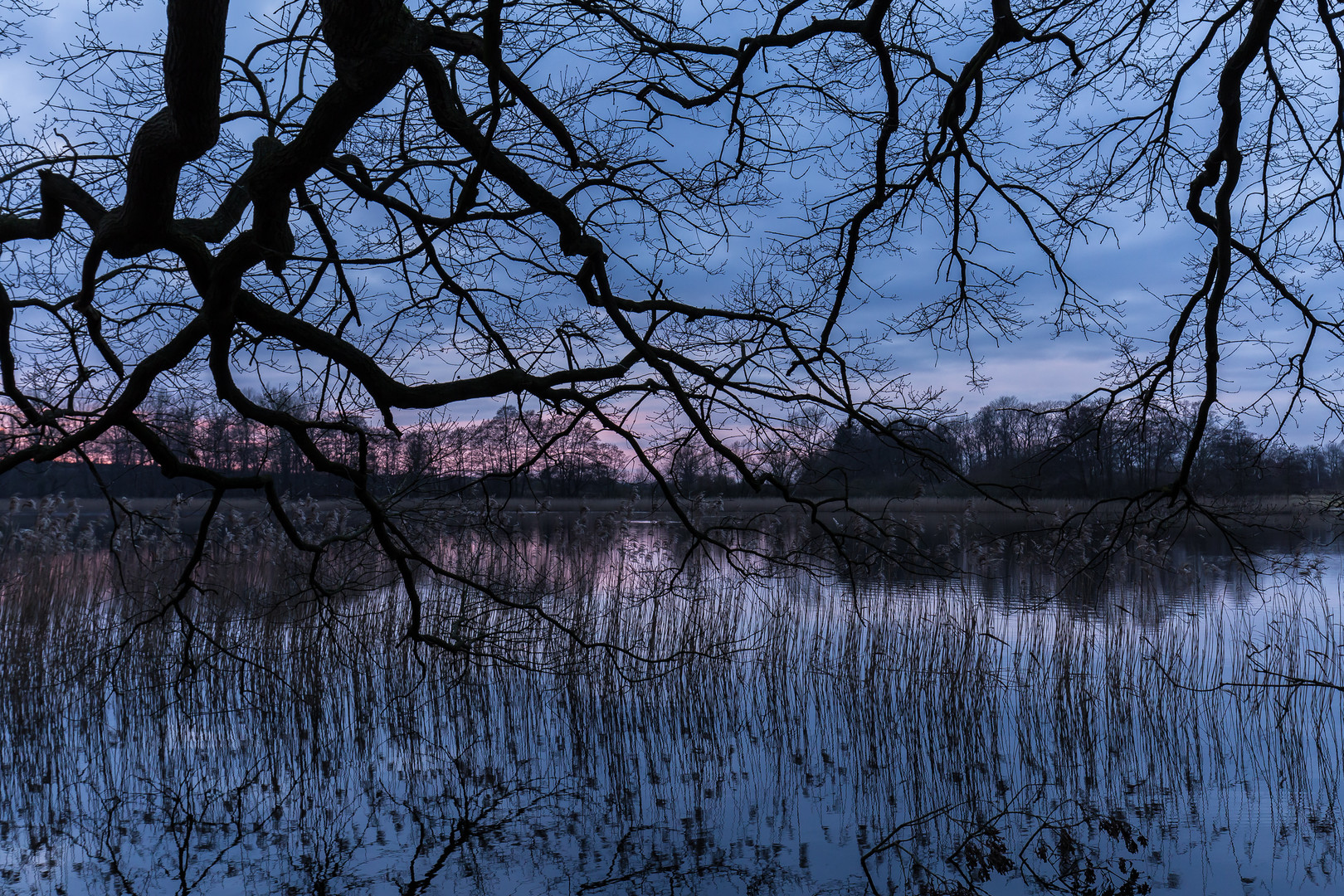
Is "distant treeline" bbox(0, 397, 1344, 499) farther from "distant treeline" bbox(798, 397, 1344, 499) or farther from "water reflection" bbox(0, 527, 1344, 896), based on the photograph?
"water reflection" bbox(0, 527, 1344, 896)

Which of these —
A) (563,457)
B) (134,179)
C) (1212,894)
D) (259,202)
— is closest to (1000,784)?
(1212,894)

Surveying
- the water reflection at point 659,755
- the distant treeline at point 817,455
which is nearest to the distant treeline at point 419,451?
the distant treeline at point 817,455

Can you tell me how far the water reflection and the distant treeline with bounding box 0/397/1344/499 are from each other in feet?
2.24

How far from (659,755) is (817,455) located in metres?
2.34

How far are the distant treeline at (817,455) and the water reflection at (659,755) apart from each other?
68 cm

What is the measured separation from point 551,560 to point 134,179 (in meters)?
5.76

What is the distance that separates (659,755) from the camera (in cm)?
504

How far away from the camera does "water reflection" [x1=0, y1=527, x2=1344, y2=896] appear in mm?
3656

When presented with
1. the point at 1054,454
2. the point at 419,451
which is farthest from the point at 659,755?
the point at 1054,454

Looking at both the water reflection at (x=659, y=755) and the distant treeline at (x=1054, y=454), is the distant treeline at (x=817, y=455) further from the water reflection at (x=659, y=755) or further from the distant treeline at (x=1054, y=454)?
the water reflection at (x=659, y=755)

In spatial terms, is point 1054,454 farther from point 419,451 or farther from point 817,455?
point 419,451

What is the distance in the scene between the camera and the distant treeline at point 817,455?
12.0 feet

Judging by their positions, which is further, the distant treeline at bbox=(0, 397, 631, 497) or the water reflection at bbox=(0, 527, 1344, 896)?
the distant treeline at bbox=(0, 397, 631, 497)

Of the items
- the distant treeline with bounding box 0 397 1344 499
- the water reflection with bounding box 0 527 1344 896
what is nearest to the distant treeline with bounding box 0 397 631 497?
the distant treeline with bounding box 0 397 1344 499
